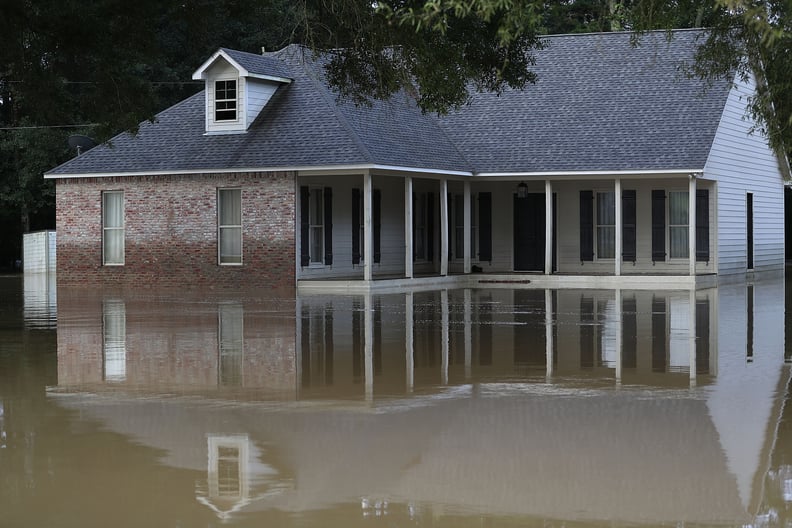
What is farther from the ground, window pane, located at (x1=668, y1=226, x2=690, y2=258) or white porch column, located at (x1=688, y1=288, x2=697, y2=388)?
window pane, located at (x1=668, y1=226, x2=690, y2=258)

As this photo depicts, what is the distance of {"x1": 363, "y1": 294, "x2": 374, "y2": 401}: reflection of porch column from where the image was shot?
11789 millimetres

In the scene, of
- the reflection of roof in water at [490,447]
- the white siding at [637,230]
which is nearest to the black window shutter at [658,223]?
the white siding at [637,230]

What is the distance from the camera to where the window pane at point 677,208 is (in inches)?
1248

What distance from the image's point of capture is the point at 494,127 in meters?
32.9

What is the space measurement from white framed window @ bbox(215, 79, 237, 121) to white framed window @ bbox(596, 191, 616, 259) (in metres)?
9.89

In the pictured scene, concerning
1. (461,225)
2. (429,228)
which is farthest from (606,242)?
(429,228)

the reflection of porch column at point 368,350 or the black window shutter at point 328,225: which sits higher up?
the black window shutter at point 328,225

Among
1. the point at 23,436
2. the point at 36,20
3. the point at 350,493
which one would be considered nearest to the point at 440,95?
the point at 36,20

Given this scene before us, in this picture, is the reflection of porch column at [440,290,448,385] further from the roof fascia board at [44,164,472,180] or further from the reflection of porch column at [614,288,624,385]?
the roof fascia board at [44,164,472,180]

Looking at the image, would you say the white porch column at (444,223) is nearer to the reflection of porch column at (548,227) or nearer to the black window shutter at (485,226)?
the reflection of porch column at (548,227)

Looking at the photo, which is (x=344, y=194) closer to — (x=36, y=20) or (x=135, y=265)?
(x=135, y=265)

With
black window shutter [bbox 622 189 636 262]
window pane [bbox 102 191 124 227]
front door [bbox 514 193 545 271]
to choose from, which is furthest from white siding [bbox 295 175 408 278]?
black window shutter [bbox 622 189 636 262]

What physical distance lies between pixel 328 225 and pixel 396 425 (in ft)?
68.4

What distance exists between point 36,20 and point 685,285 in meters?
16.2
